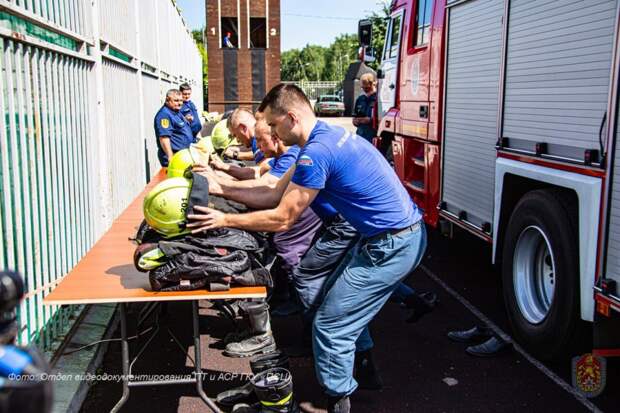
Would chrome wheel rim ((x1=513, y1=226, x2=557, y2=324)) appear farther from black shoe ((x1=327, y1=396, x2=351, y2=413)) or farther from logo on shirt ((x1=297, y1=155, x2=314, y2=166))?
logo on shirt ((x1=297, y1=155, x2=314, y2=166))

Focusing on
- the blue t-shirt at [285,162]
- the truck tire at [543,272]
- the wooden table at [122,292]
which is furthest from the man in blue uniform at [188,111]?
the truck tire at [543,272]

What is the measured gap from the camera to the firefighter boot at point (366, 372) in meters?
4.11

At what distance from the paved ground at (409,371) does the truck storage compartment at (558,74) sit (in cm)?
155

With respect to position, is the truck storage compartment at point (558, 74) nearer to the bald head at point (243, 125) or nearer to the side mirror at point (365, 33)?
the bald head at point (243, 125)

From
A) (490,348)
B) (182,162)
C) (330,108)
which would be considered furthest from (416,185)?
(330,108)

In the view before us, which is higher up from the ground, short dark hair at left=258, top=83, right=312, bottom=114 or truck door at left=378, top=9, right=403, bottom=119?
truck door at left=378, top=9, right=403, bottom=119

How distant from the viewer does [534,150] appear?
15.0 feet

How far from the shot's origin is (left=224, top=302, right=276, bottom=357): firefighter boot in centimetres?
464

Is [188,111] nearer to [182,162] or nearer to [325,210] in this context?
[182,162]

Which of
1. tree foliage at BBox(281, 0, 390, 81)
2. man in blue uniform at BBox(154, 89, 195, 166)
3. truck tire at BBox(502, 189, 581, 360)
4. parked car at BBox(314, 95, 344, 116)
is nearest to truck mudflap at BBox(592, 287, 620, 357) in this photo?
truck tire at BBox(502, 189, 581, 360)

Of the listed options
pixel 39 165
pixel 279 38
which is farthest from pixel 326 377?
pixel 279 38

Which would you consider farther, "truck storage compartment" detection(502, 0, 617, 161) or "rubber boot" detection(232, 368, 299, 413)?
"truck storage compartment" detection(502, 0, 617, 161)

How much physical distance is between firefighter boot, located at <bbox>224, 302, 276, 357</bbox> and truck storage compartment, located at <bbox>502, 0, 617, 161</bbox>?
2.33m

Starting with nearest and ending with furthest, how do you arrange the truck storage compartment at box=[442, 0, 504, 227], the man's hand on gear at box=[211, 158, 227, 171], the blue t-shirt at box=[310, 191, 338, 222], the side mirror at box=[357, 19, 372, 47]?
the blue t-shirt at box=[310, 191, 338, 222]
the man's hand on gear at box=[211, 158, 227, 171]
the truck storage compartment at box=[442, 0, 504, 227]
the side mirror at box=[357, 19, 372, 47]
